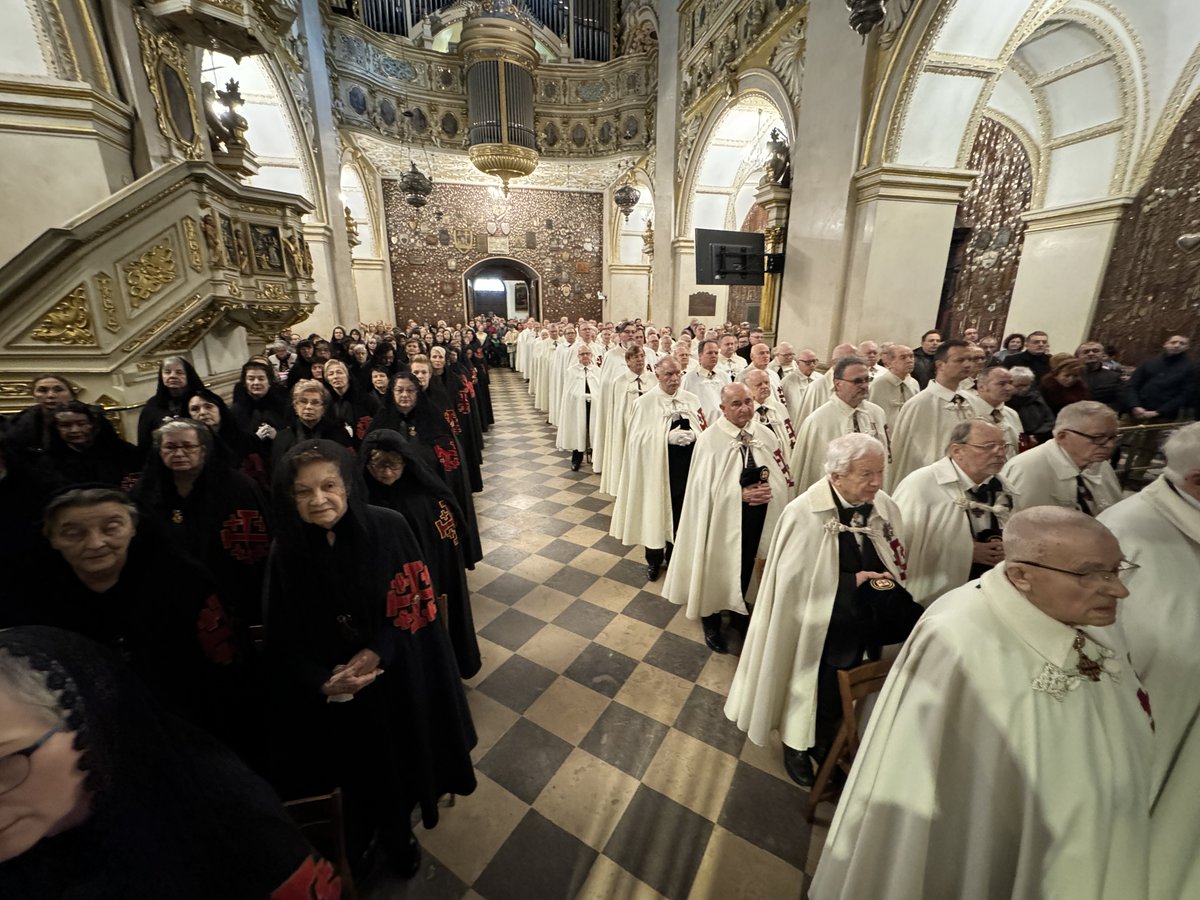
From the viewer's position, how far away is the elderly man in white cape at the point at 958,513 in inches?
98.8

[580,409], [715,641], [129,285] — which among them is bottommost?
[715,641]

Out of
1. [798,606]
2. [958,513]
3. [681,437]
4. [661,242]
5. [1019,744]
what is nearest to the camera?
[1019,744]

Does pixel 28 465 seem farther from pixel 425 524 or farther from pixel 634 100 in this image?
pixel 634 100

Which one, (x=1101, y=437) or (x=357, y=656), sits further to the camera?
(x=1101, y=437)

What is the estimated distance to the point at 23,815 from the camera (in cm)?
76

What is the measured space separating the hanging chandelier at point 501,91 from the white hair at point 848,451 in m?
15.7

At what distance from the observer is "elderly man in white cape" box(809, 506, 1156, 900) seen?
52.4 inches

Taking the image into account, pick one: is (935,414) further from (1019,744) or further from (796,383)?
(1019,744)

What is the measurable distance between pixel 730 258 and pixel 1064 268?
17.3 feet

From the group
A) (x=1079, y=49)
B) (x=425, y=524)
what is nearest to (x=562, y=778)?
(x=425, y=524)

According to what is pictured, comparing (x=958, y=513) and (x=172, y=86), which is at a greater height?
(x=172, y=86)

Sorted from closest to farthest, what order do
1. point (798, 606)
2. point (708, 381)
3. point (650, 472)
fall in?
1. point (798, 606)
2. point (650, 472)
3. point (708, 381)

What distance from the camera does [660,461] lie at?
4.45 meters

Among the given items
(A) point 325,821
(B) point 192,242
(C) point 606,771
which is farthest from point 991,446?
(B) point 192,242
